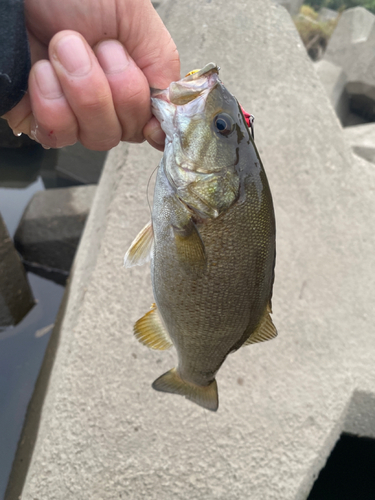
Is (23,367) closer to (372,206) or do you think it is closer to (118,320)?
(118,320)

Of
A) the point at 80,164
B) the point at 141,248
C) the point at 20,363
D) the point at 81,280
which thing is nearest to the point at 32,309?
the point at 20,363

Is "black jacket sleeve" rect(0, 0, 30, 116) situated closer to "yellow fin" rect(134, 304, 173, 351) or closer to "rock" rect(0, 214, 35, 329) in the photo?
"yellow fin" rect(134, 304, 173, 351)

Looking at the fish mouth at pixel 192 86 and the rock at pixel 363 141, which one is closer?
the fish mouth at pixel 192 86

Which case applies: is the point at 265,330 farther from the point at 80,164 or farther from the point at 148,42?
the point at 80,164

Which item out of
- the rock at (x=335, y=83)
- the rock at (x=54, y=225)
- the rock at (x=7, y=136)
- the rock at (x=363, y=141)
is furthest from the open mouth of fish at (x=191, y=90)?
the rock at (x=335, y=83)

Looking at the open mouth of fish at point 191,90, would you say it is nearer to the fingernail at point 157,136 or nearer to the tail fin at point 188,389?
the fingernail at point 157,136

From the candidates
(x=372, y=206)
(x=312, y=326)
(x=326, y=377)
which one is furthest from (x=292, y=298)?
(x=372, y=206)

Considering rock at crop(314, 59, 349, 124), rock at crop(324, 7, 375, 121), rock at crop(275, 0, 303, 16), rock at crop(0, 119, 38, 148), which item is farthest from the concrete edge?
rock at crop(275, 0, 303, 16)
